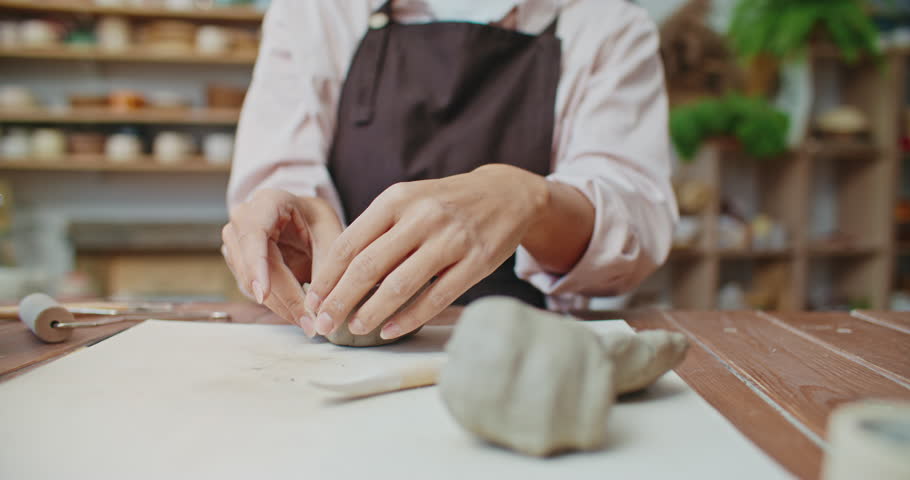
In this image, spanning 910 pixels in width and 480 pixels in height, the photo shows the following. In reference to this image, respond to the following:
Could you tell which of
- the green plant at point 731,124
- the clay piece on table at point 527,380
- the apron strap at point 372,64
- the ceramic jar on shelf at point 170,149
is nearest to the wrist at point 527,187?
the clay piece on table at point 527,380

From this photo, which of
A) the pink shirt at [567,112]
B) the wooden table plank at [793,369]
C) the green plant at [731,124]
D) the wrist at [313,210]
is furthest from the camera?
the green plant at [731,124]

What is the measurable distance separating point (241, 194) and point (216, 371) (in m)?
0.45

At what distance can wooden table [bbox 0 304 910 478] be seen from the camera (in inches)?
13.8

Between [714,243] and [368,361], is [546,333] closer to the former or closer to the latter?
[368,361]

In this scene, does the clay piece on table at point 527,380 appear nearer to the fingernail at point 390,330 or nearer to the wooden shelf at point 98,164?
the fingernail at point 390,330

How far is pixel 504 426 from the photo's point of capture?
0.29m

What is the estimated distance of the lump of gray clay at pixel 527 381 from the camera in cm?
28

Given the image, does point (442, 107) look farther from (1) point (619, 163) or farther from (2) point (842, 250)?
(2) point (842, 250)

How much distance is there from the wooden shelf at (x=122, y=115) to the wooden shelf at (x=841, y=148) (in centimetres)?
227

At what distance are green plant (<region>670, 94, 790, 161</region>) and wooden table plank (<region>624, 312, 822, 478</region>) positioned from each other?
170cm

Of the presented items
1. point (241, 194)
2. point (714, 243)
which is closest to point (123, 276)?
point (241, 194)

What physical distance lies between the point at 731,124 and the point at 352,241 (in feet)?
6.44

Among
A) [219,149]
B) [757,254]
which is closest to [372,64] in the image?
[219,149]

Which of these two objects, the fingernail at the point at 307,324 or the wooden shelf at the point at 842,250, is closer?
the fingernail at the point at 307,324
